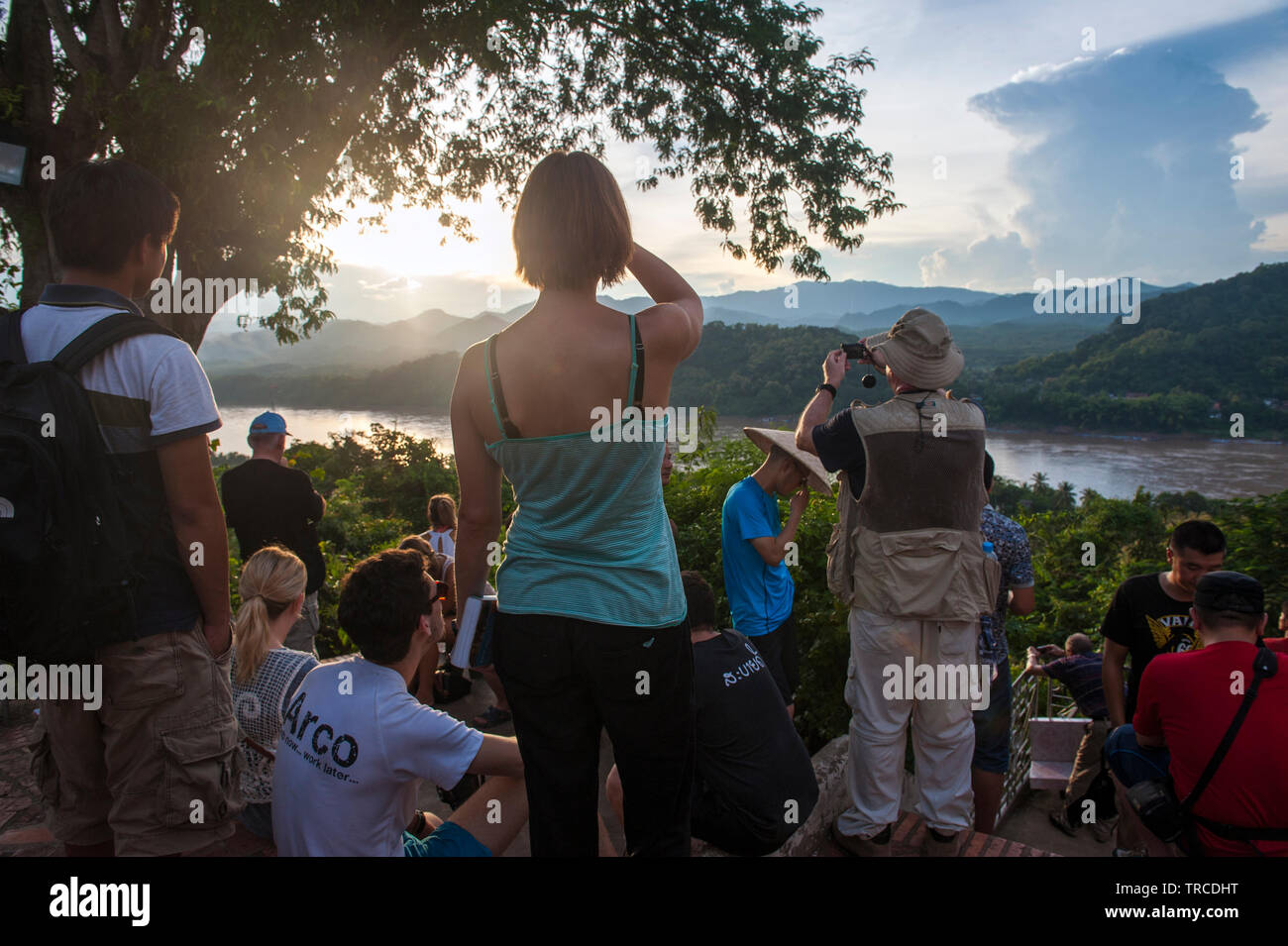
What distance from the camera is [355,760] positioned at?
2047 mm

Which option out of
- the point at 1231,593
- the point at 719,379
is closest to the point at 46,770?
the point at 1231,593

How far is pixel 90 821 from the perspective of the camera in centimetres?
199

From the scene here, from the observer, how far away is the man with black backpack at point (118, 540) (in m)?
1.69

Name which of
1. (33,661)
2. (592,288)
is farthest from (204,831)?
(592,288)

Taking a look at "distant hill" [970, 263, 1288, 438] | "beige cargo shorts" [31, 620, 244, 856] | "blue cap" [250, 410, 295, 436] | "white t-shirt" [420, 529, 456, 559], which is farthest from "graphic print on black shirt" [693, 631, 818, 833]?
"distant hill" [970, 263, 1288, 438]

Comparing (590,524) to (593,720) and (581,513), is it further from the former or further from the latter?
(593,720)

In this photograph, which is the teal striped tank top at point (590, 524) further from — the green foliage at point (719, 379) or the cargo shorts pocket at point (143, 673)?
the cargo shorts pocket at point (143, 673)

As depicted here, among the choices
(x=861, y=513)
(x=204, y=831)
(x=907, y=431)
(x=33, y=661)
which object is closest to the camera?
(x=33, y=661)

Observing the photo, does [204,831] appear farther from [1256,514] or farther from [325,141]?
[1256,514]

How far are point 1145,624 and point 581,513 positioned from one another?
3.31 m

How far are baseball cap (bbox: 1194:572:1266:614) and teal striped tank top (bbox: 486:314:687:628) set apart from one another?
7.28 feet

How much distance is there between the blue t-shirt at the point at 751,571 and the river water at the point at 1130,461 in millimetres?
33066

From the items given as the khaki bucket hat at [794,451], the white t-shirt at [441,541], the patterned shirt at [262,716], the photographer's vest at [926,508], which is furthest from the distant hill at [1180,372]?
the patterned shirt at [262,716]

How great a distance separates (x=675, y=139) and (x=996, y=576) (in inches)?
321
